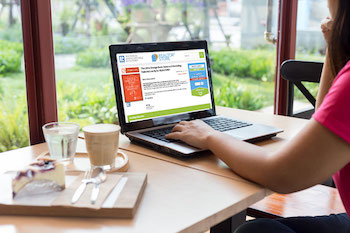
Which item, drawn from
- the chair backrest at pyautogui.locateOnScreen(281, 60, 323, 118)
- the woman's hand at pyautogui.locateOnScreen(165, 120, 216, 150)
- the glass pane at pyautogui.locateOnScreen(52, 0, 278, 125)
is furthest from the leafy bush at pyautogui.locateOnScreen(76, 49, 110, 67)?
the woman's hand at pyautogui.locateOnScreen(165, 120, 216, 150)

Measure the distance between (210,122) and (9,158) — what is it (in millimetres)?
663

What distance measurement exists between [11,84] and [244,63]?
2094 mm

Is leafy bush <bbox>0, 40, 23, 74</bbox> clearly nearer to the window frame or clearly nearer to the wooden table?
the window frame

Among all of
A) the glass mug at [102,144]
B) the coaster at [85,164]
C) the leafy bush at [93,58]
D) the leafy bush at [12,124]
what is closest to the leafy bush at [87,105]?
the leafy bush at [93,58]

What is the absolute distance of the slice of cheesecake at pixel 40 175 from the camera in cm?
88

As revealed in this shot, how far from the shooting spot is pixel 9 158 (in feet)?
3.94

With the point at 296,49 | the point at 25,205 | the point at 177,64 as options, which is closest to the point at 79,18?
the point at 177,64

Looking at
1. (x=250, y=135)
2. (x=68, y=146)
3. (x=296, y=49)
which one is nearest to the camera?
(x=68, y=146)

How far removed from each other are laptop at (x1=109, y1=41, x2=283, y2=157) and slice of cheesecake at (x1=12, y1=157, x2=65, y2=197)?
0.39 meters

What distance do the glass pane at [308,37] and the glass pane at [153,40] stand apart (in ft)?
0.63

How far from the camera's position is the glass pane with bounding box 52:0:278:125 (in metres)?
2.35

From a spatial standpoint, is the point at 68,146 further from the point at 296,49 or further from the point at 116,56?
the point at 296,49

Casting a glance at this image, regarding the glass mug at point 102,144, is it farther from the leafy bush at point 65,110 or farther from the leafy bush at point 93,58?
the leafy bush at point 93,58

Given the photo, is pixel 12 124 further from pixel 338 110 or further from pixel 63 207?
pixel 338 110
